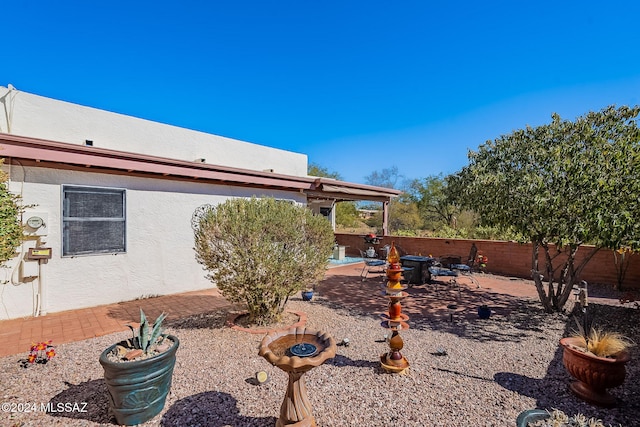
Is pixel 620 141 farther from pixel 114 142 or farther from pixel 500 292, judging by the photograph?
pixel 114 142

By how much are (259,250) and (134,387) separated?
7.66 feet

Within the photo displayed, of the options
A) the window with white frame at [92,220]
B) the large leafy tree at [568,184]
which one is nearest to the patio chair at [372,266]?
the large leafy tree at [568,184]

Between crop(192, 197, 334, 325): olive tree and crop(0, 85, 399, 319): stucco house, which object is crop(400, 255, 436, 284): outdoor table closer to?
crop(0, 85, 399, 319): stucco house

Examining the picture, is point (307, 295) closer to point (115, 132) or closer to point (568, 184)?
point (568, 184)

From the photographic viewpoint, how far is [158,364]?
2.79m

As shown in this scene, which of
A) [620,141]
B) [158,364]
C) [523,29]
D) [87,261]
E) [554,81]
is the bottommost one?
[158,364]

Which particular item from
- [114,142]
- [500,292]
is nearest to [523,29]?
[500,292]

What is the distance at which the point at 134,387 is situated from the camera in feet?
8.66

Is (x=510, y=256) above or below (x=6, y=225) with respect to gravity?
below

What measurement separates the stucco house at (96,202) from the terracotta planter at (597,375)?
739 cm

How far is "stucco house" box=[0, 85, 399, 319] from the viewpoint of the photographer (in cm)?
554

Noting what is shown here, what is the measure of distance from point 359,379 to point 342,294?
4.37 metres

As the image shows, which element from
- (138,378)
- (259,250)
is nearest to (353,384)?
(138,378)

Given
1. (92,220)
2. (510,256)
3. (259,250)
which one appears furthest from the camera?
(510,256)
